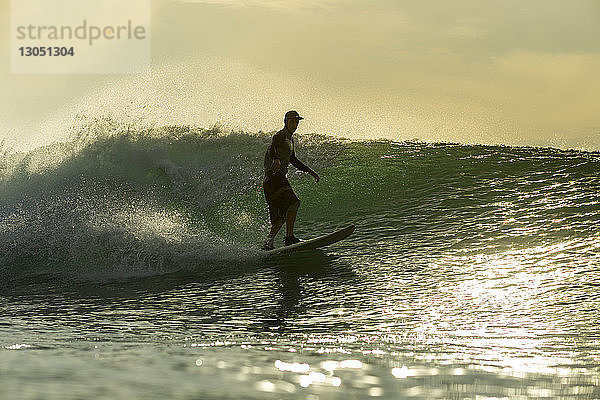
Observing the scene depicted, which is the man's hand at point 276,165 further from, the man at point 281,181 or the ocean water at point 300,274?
the ocean water at point 300,274

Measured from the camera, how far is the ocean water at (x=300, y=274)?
15.4ft

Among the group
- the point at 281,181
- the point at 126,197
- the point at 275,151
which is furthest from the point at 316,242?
the point at 126,197

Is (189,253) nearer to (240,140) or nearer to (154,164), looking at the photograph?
(154,164)

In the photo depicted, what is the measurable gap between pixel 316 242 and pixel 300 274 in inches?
49.9

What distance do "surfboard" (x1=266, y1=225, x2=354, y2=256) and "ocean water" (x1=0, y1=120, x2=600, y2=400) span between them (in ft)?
0.48

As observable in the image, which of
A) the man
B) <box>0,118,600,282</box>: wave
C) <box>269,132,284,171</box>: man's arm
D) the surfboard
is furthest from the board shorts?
<box>0,118,600,282</box>: wave

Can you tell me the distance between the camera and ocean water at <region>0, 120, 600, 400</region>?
4684 mm

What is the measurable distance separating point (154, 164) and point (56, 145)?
7.03 ft

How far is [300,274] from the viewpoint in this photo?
9586mm

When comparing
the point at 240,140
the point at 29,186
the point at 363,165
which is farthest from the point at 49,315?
the point at 240,140

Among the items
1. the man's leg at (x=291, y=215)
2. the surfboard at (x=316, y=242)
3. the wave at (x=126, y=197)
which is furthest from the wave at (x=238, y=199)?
the man's leg at (x=291, y=215)

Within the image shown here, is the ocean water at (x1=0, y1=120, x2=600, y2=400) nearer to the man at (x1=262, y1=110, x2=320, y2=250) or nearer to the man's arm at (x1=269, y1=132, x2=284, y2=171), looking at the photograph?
the man at (x1=262, y1=110, x2=320, y2=250)

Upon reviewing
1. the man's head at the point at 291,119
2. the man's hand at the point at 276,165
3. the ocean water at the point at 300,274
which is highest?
the man's head at the point at 291,119

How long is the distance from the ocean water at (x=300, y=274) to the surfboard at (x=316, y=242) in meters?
0.15
